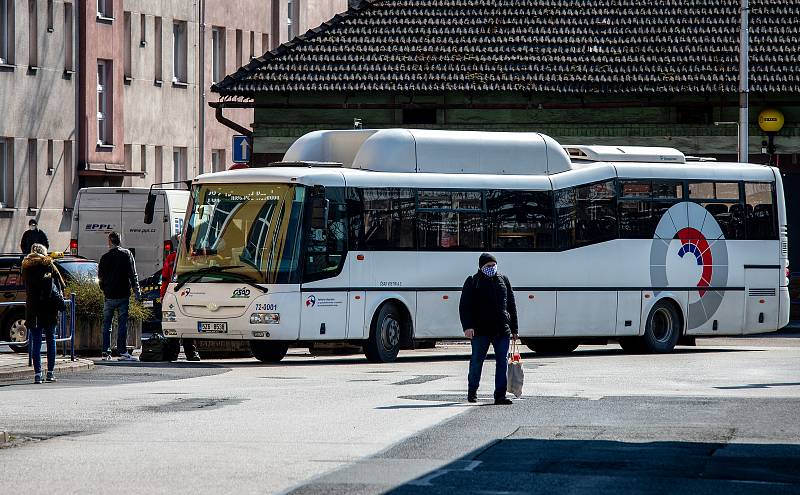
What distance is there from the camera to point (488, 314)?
67.9ft

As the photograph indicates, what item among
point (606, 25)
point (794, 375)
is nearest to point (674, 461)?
point (794, 375)

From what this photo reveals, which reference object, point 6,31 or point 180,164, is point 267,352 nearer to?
point 6,31

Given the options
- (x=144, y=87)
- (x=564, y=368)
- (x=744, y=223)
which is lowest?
(x=564, y=368)

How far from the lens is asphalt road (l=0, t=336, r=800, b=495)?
13.6 meters

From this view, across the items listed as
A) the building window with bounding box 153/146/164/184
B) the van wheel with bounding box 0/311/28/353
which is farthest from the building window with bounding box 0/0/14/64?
the van wheel with bounding box 0/311/28/353

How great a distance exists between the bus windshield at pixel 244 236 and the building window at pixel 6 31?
1036 inches

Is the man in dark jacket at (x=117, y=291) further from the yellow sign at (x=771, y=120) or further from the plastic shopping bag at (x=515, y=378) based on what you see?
the yellow sign at (x=771, y=120)

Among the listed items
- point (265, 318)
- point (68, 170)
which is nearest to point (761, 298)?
point (265, 318)

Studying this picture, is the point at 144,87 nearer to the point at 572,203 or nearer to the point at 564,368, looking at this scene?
the point at 572,203

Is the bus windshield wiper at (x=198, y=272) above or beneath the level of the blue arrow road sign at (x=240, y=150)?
beneath

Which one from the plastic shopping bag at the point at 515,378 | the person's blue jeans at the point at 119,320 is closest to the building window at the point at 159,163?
the person's blue jeans at the point at 119,320

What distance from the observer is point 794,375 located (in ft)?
82.6

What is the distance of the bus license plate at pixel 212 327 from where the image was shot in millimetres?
27219

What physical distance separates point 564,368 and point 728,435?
10.1 meters
